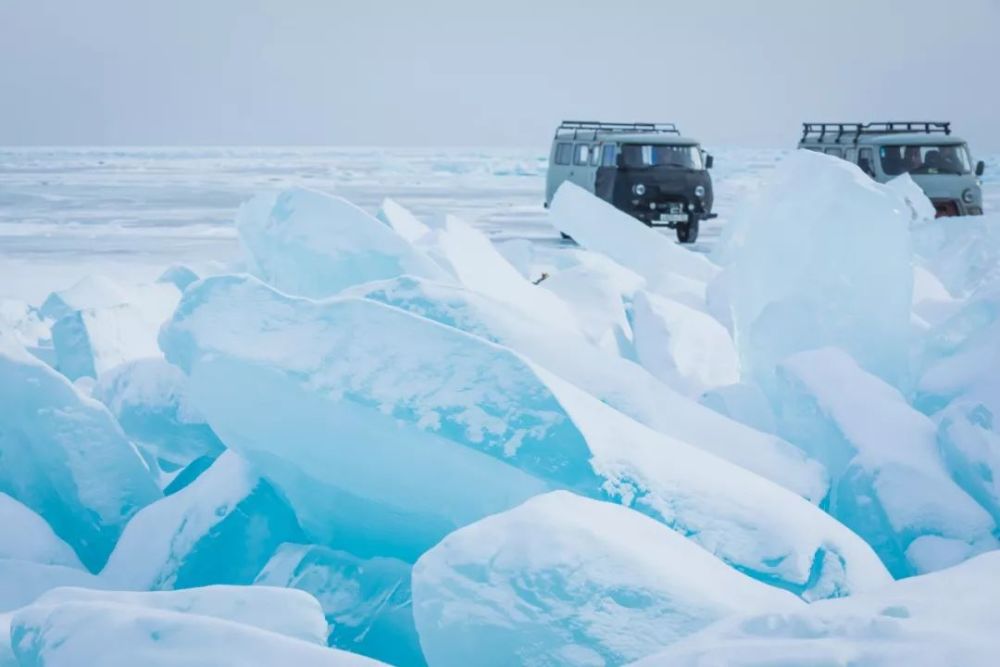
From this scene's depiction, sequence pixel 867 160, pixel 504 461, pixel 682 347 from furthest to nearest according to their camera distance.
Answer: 1. pixel 867 160
2. pixel 682 347
3. pixel 504 461

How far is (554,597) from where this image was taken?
1.78 meters

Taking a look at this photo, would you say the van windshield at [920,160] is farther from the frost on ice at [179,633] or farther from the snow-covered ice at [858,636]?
the frost on ice at [179,633]

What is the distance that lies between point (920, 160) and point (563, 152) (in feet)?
18.1

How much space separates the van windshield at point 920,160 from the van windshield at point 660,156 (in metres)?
2.84

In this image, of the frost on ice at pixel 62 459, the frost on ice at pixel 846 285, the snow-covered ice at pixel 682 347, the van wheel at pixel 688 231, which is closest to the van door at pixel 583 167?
the van wheel at pixel 688 231

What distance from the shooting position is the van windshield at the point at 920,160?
15125 millimetres

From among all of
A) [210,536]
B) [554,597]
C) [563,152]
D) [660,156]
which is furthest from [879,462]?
[563,152]

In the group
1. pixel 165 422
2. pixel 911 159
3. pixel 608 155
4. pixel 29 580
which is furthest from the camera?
pixel 608 155

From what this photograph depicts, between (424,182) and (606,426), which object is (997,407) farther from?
(424,182)

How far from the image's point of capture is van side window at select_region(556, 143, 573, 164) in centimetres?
1806

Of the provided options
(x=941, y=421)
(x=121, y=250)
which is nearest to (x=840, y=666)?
(x=941, y=421)

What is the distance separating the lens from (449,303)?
2850 millimetres

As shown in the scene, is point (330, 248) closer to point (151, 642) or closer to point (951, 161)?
point (151, 642)

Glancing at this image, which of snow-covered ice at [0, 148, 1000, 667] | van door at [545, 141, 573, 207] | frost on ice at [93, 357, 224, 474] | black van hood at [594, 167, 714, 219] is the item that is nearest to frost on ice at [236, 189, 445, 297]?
snow-covered ice at [0, 148, 1000, 667]
